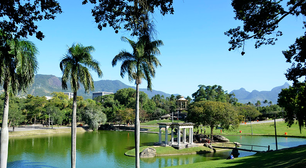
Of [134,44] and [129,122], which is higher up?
[134,44]

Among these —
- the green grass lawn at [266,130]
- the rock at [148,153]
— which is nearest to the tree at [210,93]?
the green grass lawn at [266,130]

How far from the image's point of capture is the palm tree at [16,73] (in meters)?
11.2

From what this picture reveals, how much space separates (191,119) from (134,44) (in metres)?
25.1

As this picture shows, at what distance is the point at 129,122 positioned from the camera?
3083 inches

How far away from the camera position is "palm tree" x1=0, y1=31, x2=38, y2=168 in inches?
441

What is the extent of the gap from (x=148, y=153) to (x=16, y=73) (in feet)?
54.4

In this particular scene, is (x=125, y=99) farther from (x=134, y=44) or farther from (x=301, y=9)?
(x=301, y=9)

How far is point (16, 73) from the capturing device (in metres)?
11.7

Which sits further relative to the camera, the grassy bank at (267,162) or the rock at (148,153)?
the rock at (148,153)

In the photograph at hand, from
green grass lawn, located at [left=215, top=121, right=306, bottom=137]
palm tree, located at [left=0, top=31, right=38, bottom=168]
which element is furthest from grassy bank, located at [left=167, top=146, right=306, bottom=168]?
green grass lawn, located at [left=215, top=121, right=306, bottom=137]

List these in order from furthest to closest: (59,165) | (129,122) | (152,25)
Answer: (129,122)
(59,165)
(152,25)

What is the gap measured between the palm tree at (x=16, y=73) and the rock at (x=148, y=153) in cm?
1484

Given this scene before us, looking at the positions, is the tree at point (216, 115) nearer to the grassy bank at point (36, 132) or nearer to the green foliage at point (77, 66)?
the green foliage at point (77, 66)

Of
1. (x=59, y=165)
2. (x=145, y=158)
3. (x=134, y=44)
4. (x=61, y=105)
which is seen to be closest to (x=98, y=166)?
(x=59, y=165)
